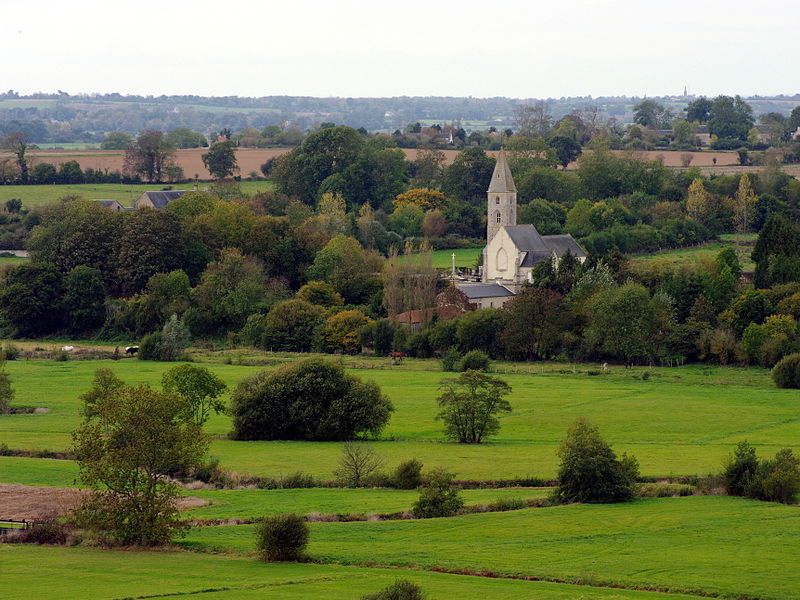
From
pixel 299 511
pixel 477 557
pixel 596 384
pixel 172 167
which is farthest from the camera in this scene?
pixel 172 167

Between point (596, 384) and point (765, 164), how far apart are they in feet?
270

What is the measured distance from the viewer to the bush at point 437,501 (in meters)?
44.1

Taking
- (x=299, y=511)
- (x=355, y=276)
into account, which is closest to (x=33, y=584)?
(x=299, y=511)

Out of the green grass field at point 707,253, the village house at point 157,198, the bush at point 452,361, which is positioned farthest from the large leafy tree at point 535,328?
the village house at point 157,198

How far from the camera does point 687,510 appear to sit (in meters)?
44.6

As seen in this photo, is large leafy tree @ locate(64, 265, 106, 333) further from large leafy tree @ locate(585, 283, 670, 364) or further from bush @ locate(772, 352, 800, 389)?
bush @ locate(772, 352, 800, 389)

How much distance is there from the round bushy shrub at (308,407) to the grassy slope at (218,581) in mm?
19624

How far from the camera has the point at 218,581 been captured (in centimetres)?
3669

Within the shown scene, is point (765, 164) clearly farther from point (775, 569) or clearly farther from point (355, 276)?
point (775, 569)

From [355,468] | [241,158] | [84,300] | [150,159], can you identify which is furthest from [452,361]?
[241,158]

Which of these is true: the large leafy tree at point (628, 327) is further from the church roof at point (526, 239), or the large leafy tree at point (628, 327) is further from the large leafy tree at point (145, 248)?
the large leafy tree at point (145, 248)

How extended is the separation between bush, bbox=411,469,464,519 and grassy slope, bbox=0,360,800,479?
222 inches

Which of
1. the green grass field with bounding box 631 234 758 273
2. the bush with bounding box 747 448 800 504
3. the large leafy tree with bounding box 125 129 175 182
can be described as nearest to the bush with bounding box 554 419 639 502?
the bush with bounding box 747 448 800 504

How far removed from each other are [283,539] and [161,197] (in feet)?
285
